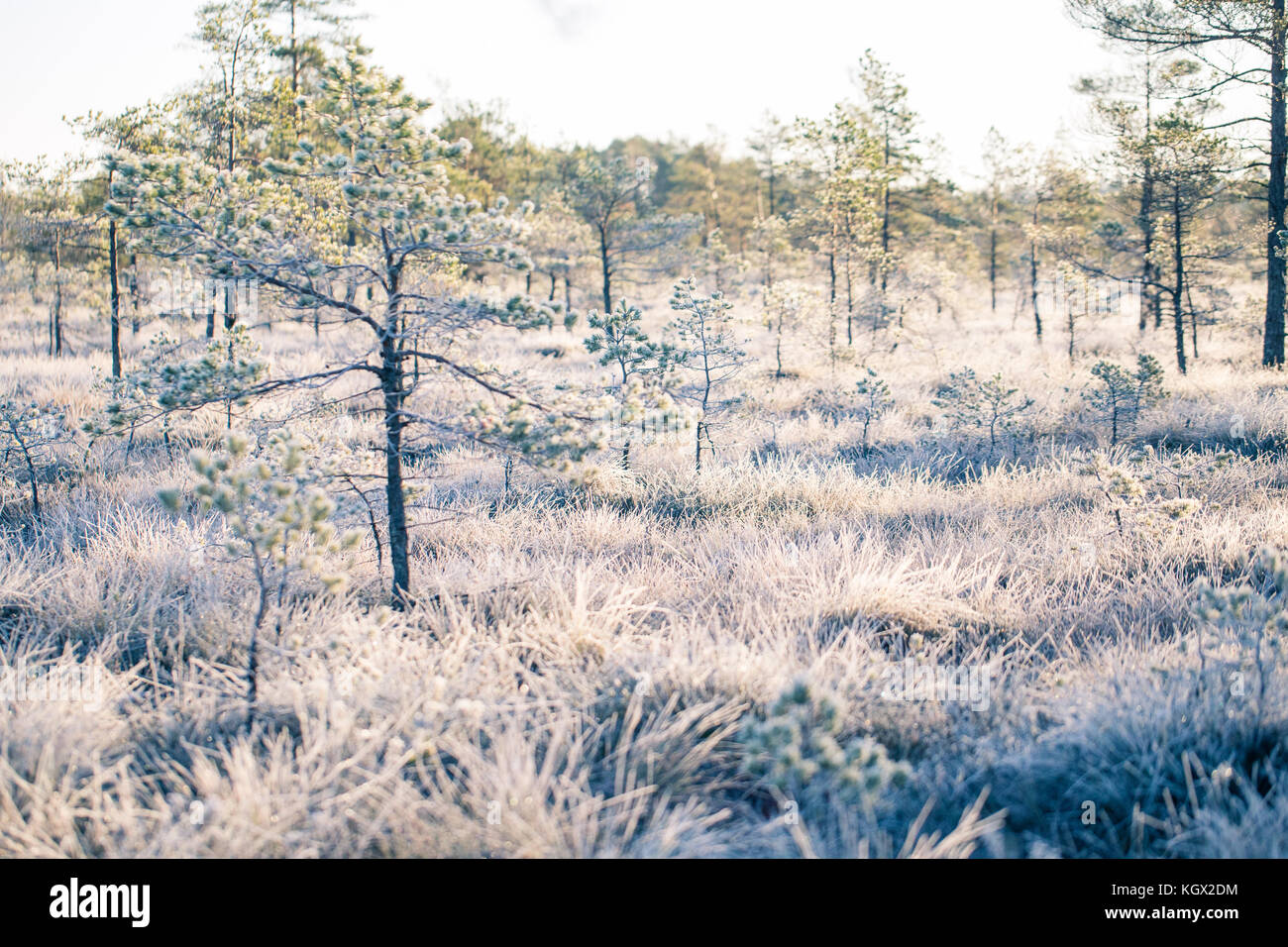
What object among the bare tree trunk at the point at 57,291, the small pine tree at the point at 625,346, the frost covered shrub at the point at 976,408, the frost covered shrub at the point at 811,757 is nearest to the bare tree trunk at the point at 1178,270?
the frost covered shrub at the point at 976,408

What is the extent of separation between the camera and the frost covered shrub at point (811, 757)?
2.16 meters

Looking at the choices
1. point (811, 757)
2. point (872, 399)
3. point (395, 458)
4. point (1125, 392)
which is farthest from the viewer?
point (872, 399)

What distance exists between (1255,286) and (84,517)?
1530 inches

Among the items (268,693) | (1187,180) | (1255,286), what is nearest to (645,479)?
(268,693)

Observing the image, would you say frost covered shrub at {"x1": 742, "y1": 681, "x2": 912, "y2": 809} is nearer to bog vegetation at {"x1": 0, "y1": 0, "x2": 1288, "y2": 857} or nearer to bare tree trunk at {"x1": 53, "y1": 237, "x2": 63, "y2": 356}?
bog vegetation at {"x1": 0, "y1": 0, "x2": 1288, "y2": 857}

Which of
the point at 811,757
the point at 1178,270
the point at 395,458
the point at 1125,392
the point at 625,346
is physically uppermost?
the point at 1178,270

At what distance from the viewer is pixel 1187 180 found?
13.0m

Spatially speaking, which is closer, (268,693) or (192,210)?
(268,693)

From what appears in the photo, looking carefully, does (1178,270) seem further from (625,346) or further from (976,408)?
(625,346)

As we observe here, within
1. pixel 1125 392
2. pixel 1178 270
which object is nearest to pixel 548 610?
pixel 1125 392

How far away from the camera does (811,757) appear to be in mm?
2535

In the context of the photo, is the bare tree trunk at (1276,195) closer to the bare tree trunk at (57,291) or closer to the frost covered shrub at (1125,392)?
the frost covered shrub at (1125,392)
